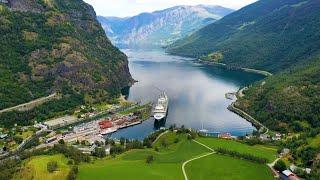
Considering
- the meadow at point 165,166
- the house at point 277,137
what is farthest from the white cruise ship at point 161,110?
the meadow at point 165,166

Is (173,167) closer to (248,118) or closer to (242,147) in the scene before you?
(242,147)

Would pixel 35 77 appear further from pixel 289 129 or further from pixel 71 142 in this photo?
pixel 289 129

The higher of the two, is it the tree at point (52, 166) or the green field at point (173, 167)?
the tree at point (52, 166)

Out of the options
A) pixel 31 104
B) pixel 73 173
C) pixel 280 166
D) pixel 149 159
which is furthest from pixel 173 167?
pixel 31 104

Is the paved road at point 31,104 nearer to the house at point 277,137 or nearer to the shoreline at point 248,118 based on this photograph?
the shoreline at point 248,118

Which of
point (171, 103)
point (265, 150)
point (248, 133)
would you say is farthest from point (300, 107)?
point (171, 103)

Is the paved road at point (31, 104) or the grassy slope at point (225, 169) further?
the paved road at point (31, 104)

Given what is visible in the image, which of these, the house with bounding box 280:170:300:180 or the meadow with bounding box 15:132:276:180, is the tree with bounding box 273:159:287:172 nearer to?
the house with bounding box 280:170:300:180

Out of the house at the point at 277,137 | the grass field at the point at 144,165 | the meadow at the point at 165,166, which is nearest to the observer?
the meadow at the point at 165,166
